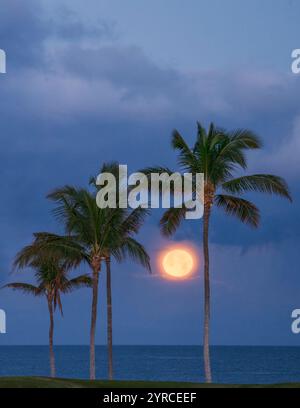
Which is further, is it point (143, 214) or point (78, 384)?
point (143, 214)

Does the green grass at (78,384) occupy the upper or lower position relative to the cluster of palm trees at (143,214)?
lower

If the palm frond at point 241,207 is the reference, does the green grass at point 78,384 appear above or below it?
below

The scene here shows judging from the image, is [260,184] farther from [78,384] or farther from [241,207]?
[78,384]

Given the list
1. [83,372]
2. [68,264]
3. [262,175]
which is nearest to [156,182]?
[262,175]

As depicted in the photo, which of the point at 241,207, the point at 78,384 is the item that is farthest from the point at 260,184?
the point at 78,384

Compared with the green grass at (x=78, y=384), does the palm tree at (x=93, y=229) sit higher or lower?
higher

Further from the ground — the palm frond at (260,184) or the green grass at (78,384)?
the palm frond at (260,184)

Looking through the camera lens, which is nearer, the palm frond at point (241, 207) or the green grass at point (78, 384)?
the green grass at point (78, 384)

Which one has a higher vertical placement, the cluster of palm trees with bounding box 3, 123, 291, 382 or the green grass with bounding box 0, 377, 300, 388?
the cluster of palm trees with bounding box 3, 123, 291, 382

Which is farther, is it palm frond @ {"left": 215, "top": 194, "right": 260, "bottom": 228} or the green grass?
palm frond @ {"left": 215, "top": 194, "right": 260, "bottom": 228}

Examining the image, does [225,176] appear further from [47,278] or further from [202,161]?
[47,278]

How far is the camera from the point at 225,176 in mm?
42781

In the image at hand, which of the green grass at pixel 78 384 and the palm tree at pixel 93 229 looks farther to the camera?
the palm tree at pixel 93 229

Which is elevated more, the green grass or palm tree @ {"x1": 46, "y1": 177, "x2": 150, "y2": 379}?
palm tree @ {"x1": 46, "y1": 177, "x2": 150, "y2": 379}
